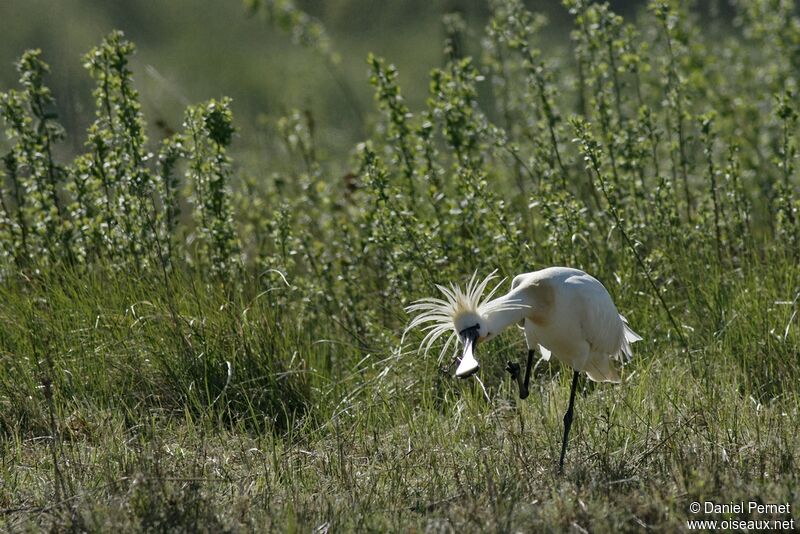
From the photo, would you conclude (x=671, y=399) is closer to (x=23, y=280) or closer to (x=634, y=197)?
(x=634, y=197)

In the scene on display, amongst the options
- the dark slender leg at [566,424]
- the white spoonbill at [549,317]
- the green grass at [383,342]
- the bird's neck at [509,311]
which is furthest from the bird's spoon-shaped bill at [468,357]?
the dark slender leg at [566,424]

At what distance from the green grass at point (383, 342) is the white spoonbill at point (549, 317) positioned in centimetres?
28

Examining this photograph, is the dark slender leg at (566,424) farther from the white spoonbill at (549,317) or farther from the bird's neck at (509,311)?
the bird's neck at (509,311)

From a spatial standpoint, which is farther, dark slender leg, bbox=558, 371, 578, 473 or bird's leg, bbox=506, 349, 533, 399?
bird's leg, bbox=506, 349, 533, 399

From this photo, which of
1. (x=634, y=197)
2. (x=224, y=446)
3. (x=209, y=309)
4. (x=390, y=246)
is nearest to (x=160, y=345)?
(x=209, y=309)

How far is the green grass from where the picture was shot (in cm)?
456

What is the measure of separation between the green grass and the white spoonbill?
283 mm

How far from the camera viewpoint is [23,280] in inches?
259

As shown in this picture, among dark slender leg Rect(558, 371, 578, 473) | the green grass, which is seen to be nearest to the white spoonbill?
dark slender leg Rect(558, 371, 578, 473)

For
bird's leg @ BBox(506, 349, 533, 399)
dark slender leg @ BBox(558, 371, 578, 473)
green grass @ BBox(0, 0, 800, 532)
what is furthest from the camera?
bird's leg @ BBox(506, 349, 533, 399)

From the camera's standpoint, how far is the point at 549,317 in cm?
529

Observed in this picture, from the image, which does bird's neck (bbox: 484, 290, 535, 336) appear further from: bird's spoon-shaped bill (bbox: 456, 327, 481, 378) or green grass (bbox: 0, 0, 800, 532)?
green grass (bbox: 0, 0, 800, 532)

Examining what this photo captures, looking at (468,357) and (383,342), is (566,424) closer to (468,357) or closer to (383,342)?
(468,357)

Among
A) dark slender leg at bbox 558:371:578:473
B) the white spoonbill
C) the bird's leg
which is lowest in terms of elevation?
dark slender leg at bbox 558:371:578:473
